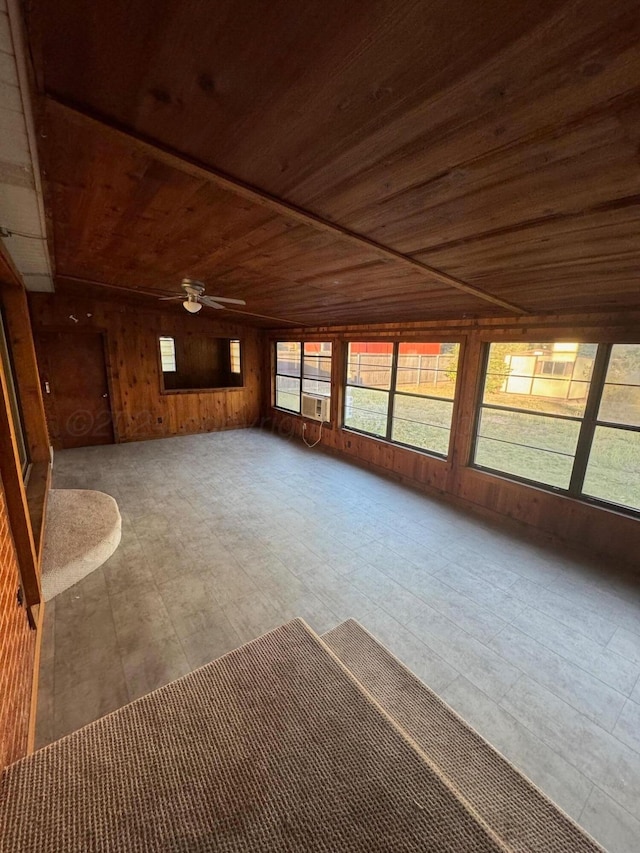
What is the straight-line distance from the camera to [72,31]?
77 centimetres

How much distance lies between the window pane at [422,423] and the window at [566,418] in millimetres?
567

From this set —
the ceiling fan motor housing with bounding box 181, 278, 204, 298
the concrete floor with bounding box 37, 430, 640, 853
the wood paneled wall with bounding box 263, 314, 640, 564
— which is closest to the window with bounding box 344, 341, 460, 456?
the wood paneled wall with bounding box 263, 314, 640, 564

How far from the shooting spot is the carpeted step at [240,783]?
112 cm

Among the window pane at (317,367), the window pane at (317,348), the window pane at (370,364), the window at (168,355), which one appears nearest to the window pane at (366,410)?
the window pane at (370,364)

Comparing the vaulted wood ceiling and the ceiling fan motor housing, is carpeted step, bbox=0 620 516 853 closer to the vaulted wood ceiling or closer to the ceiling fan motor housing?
the vaulted wood ceiling

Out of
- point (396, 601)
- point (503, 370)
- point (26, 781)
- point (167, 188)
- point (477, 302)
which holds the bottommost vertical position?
point (396, 601)

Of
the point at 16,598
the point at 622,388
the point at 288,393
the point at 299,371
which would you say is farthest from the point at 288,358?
the point at 16,598

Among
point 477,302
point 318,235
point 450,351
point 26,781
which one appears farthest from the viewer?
point 450,351

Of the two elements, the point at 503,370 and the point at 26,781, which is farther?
the point at 503,370

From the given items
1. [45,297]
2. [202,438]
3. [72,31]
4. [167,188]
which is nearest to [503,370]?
[167,188]

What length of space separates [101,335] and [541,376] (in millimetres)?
6735

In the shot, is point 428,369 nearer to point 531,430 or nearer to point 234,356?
point 531,430

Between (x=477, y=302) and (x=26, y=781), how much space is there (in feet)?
13.5

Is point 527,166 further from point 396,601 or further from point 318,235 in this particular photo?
point 396,601
